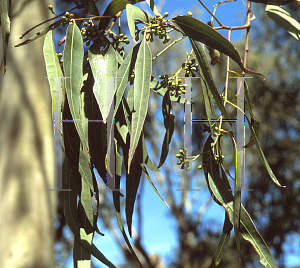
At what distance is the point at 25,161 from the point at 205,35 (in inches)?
19.5

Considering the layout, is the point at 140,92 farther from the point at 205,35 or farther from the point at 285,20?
the point at 285,20

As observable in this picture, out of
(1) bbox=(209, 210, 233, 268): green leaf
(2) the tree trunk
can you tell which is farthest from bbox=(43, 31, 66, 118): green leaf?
(1) bbox=(209, 210, 233, 268): green leaf

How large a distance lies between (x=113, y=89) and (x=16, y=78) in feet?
1.32

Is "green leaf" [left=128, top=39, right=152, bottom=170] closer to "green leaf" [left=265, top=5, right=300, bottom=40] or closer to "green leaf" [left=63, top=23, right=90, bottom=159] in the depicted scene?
"green leaf" [left=63, top=23, right=90, bottom=159]

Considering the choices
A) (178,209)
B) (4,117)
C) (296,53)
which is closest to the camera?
(4,117)

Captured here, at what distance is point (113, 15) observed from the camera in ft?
2.23

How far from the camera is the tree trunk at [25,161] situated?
76cm

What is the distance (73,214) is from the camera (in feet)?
2.20

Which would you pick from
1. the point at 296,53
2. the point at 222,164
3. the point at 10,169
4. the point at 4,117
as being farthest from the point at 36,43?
the point at 296,53

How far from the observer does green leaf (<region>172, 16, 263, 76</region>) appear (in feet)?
1.75

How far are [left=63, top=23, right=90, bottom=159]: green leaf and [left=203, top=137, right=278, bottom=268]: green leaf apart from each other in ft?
0.76

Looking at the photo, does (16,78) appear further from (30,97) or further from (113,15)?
(113,15)

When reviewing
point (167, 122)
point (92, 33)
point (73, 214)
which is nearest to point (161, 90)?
point (167, 122)

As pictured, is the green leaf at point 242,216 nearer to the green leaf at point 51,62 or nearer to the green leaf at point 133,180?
the green leaf at point 133,180
